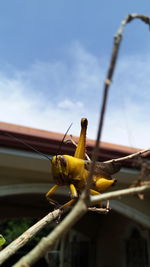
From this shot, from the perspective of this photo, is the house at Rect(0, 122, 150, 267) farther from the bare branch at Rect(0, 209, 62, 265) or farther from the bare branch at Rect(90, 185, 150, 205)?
the bare branch at Rect(90, 185, 150, 205)

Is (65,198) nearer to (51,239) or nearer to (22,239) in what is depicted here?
(22,239)

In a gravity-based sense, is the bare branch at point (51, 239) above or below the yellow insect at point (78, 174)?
below

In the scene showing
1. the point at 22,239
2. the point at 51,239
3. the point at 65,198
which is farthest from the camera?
the point at 65,198

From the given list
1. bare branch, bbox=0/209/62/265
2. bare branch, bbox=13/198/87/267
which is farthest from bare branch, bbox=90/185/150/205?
bare branch, bbox=0/209/62/265

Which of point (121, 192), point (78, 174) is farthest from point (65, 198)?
point (121, 192)

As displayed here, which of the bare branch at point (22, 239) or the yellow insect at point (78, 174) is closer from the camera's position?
the bare branch at point (22, 239)

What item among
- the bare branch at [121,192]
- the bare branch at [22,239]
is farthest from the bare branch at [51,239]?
the bare branch at [22,239]

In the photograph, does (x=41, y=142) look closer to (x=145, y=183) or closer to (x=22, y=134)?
(x=22, y=134)

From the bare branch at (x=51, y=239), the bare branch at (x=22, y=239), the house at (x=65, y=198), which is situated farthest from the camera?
the house at (x=65, y=198)

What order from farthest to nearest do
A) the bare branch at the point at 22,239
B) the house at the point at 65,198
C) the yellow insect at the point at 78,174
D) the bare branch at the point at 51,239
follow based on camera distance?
the house at the point at 65,198 → the yellow insect at the point at 78,174 → the bare branch at the point at 22,239 → the bare branch at the point at 51,239

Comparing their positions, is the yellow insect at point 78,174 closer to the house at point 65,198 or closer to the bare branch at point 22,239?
the bare branch at point 22,239
